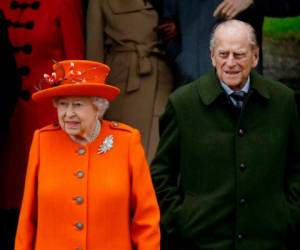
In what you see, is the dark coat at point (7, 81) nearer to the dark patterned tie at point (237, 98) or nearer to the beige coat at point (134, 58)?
the beige coat at point (134, 58)

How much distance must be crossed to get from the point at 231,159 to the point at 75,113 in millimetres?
905

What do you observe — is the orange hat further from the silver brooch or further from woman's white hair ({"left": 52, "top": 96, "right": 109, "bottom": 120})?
the silver brooch

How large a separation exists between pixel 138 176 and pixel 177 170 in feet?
1.83

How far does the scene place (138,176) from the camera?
4750mm

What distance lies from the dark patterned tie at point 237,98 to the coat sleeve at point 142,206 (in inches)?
24.4

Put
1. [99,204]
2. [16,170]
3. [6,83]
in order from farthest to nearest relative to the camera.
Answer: [16,170] < [6,83] < [99,204]

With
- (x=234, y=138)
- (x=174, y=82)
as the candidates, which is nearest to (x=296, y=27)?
(x=174, y=82)

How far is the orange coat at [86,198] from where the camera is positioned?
4.71 meters

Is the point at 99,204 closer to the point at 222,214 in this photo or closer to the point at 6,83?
the point at 222,214

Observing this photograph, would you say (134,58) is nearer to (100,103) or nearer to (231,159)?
(231,159)

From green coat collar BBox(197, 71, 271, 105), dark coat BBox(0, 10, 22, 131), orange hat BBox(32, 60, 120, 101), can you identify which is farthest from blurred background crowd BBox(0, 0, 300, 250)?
orange hat BBox(32, 60, 120, 101)

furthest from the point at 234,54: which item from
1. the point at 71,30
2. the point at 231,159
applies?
the point at 71,30

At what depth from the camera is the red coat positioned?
236 inches

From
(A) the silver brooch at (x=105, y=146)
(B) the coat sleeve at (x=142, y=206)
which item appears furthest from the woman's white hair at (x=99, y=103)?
(B) the coat sleeve at (x=142, y=206)
